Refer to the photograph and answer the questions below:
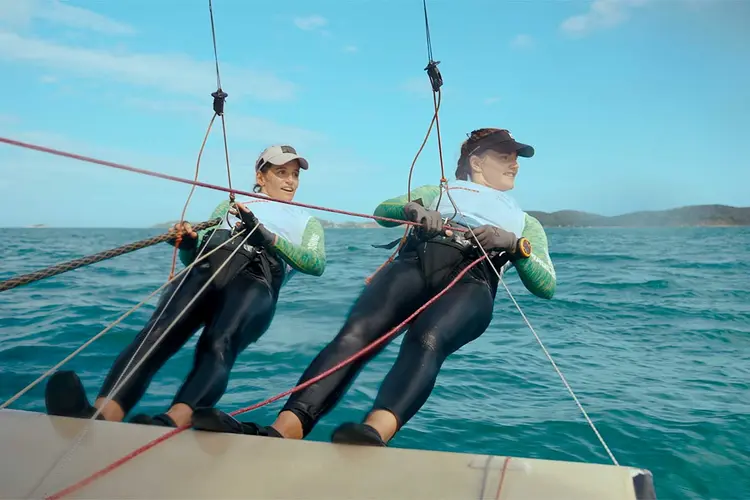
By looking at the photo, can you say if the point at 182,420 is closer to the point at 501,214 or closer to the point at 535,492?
the point at 535,492

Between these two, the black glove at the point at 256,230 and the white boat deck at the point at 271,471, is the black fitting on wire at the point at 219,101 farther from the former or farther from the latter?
the white boat deck at the point at 271,471

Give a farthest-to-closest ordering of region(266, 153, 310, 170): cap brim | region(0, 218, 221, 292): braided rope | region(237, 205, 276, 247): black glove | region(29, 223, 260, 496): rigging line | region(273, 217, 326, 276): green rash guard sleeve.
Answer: region(266, 153, 310, 170): cap brim
region(273, 217, 326, 276): green rash guard sleeve
region(237, 205, 276, 247): black glove
region(0, 218, 221, 292): braided rope
region(29, 223, 260, 496): rigging line

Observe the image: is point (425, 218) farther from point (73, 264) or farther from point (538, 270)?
point (73, 264)

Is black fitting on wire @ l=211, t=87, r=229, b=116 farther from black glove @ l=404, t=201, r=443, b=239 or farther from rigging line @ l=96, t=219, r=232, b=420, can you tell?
black glove @ l=404, t=201, r=443, b=239

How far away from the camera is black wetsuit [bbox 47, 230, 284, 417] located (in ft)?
9.45

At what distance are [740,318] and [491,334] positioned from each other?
326 centimetres

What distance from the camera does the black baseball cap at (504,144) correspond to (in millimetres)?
3850

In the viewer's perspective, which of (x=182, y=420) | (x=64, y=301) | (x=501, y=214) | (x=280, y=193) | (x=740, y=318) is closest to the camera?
(x=182, y=420)

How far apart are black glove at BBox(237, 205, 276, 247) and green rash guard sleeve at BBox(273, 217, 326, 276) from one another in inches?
2.1

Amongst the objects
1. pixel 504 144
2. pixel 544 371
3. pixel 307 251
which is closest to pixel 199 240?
pixel 307 251

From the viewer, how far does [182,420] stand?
2738mm

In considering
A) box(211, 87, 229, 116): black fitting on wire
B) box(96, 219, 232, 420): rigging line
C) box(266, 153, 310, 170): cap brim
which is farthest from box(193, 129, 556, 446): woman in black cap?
box(211, 87, 229, 116): black fitting on wire

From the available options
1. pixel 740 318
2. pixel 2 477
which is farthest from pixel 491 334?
pixel 2 477

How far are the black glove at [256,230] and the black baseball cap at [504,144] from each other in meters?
1.47
